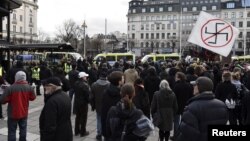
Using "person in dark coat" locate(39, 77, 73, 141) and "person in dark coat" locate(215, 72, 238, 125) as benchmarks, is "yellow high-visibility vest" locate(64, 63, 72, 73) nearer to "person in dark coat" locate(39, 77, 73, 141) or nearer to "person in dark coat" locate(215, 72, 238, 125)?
"person in dark coat" locate(215, 72, 238, 125)

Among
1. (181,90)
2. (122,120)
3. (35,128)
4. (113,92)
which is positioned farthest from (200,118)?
(35,128)

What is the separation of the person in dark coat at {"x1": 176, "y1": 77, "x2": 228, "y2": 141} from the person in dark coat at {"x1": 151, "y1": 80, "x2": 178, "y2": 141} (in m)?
3.02

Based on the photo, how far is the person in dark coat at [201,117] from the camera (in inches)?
206

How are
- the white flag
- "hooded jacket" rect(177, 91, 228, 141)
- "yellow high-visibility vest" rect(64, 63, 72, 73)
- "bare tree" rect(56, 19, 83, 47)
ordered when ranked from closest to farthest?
"hooded jacket" rect(177, 91, 228, 141) < the white flag < "yellow high-visibility vest" rect(64, 63, 72, 73) < "bare tree" rect(56, 19, 83, 47)

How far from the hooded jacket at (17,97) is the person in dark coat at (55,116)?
7.64 feet

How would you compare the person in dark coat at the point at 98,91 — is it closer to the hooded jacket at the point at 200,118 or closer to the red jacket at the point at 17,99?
the red jacket at the point at 17,99

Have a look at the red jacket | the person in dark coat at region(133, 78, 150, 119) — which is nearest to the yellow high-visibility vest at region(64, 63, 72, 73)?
the person in dark coat at region(133, 78, 150, 119)

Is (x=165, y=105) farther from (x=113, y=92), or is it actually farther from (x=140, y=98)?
(x=113, y=92)

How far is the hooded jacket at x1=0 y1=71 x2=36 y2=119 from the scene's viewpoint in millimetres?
8156

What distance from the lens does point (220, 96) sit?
384 inches

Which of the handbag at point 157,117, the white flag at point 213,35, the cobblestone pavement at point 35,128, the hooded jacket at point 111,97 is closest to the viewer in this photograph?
the hooded jacket at point 111,97

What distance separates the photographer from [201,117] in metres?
→ 5.28

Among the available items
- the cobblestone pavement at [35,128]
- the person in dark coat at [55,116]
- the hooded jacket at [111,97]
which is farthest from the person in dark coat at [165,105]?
the person in dark coat at [55,116]

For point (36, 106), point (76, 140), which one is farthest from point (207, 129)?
point (36, 106)
